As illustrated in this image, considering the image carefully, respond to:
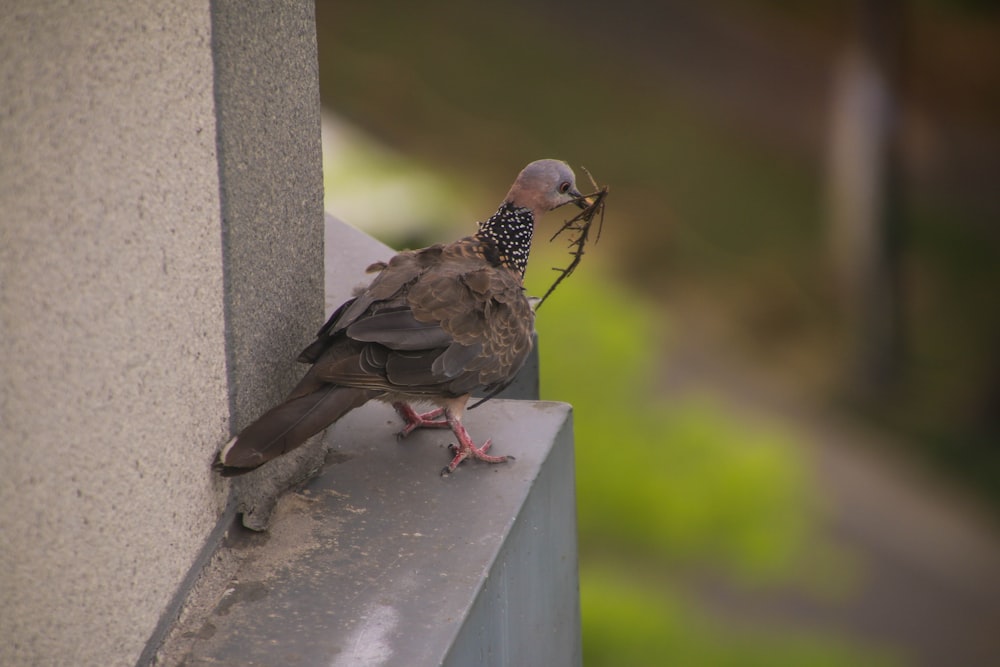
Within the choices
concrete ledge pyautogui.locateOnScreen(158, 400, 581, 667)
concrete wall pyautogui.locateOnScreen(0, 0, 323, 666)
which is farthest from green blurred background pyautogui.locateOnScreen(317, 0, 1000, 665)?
concrete wall pyautogui.locateOnScreen(0, 0, 323, 666)

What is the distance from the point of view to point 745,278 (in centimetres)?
1260

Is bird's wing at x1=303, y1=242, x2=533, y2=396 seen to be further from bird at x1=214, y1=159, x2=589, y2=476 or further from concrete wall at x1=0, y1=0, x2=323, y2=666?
concrete wall at x1=0, y1=0, x2=323, y2=666

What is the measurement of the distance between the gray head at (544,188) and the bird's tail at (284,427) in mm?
936

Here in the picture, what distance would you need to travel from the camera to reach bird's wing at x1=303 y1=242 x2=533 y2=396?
10.3 ft

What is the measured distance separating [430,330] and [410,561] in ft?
2.15

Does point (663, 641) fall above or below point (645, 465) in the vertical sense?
below

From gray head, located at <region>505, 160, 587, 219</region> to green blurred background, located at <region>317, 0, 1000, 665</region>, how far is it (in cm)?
326

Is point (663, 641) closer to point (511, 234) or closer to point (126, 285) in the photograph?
point (511, 234)

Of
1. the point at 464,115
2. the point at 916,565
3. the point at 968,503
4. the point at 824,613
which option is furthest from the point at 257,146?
the point at 464,115

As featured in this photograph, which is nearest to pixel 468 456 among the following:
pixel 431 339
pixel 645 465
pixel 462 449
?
pixel 462 449

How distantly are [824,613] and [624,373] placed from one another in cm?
234

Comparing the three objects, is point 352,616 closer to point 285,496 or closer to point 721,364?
point 285,496

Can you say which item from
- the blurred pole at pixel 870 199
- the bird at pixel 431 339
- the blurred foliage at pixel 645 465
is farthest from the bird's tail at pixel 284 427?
the blurred pole at pixel 870 199

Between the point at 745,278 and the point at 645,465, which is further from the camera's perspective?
the point at 745,278
